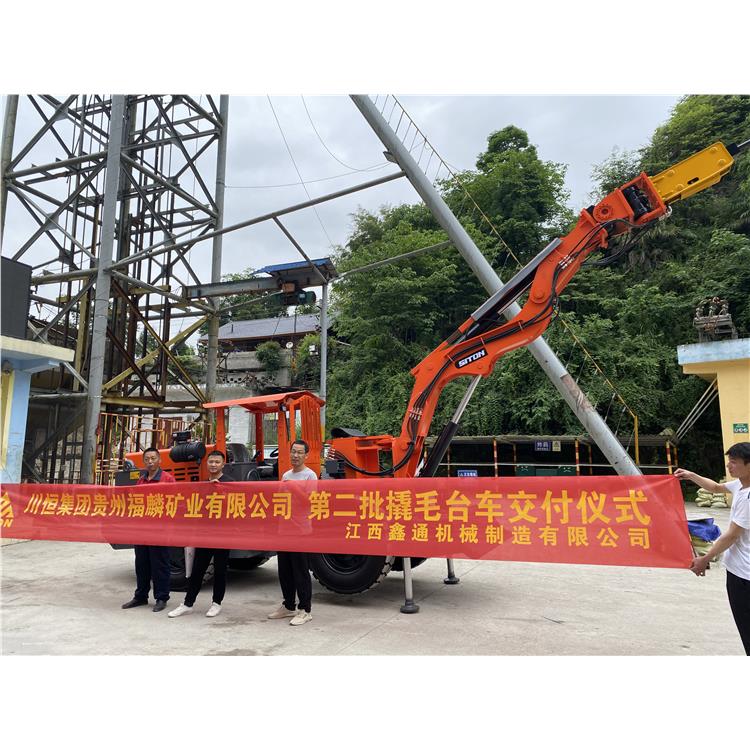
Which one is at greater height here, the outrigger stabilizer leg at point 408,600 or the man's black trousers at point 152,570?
the man's black trousers at point 152,570

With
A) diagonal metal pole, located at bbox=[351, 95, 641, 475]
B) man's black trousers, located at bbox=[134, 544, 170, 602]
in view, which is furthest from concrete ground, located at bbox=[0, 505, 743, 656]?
diagonal metal pole, located at bbox=[351, 95, 641, 475]

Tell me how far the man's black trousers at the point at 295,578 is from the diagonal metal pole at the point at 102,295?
367 inches

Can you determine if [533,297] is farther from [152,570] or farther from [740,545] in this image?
[152,570]

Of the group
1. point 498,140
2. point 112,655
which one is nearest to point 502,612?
point 112,655

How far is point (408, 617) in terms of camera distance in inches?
230

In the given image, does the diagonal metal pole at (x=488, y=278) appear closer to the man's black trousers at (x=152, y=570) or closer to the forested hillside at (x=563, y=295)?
the man's black trousers at (x=152, y=570)

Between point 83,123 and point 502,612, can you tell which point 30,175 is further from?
point 502,612

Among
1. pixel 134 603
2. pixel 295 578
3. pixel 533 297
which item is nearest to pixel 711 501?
pixel 533 297

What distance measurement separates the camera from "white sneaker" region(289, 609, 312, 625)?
5.53m

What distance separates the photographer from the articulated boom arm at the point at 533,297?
→ 6738mm

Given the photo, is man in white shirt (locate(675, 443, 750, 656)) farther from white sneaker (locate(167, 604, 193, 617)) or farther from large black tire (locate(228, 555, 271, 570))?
large black tire (locate(228, 555, 271, 570))

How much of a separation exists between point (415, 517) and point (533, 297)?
3.20m

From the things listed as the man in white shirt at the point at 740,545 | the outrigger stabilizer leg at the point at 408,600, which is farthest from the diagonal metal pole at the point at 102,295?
the man in white shirt at the point at 740,545

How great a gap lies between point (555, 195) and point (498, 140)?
5.63 metres
